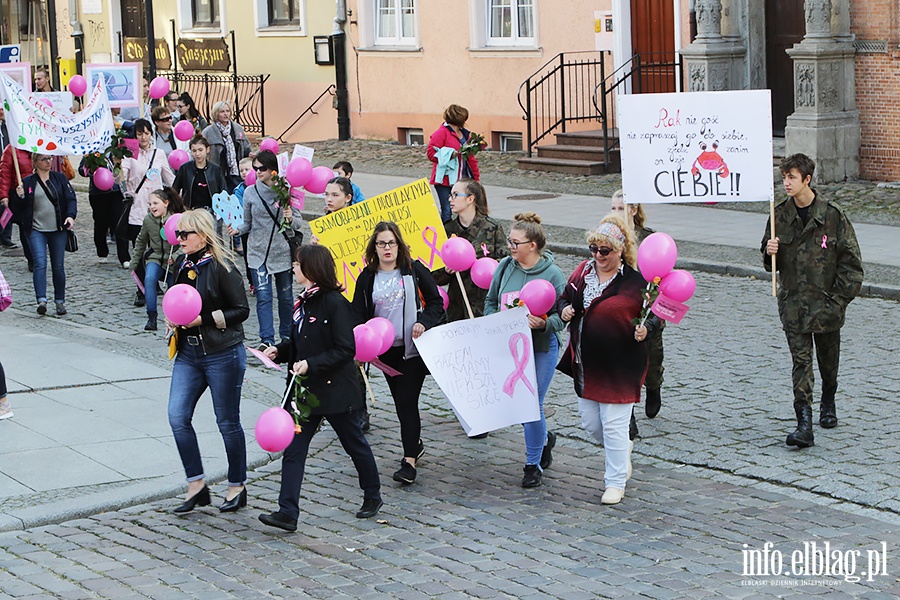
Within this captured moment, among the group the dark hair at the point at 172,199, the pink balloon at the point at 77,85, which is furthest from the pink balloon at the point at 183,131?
the pink balloon at the point at 77,85

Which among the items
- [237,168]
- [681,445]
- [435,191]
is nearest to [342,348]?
[681,445]

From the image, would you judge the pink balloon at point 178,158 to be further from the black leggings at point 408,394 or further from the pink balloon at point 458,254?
the black leggings at point 408,394

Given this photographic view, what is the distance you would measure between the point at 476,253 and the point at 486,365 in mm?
1262

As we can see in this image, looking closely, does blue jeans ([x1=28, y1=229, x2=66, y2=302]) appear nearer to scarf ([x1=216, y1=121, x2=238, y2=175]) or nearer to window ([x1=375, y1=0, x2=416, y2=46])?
scarf ([x1=216, y1=121, x2=238, y2=175])

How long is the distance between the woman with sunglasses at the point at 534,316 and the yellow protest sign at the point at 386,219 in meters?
1.00

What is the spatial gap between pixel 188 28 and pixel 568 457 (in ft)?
87.9

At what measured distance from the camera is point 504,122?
2594 centimetres

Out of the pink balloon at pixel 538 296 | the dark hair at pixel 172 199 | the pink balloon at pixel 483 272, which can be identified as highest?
the dark hair at pixel 172 199

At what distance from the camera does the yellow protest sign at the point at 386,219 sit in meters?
9.59

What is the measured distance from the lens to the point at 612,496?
7.88 metres

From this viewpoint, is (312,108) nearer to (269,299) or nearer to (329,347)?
(269,299)

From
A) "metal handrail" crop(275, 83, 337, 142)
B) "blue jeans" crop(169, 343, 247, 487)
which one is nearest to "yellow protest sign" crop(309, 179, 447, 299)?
"blue jeans" crop(169, 343, 247, 487)

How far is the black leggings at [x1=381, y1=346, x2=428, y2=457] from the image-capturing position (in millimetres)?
8523

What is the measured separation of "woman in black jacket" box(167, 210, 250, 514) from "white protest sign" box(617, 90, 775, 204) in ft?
9.92
